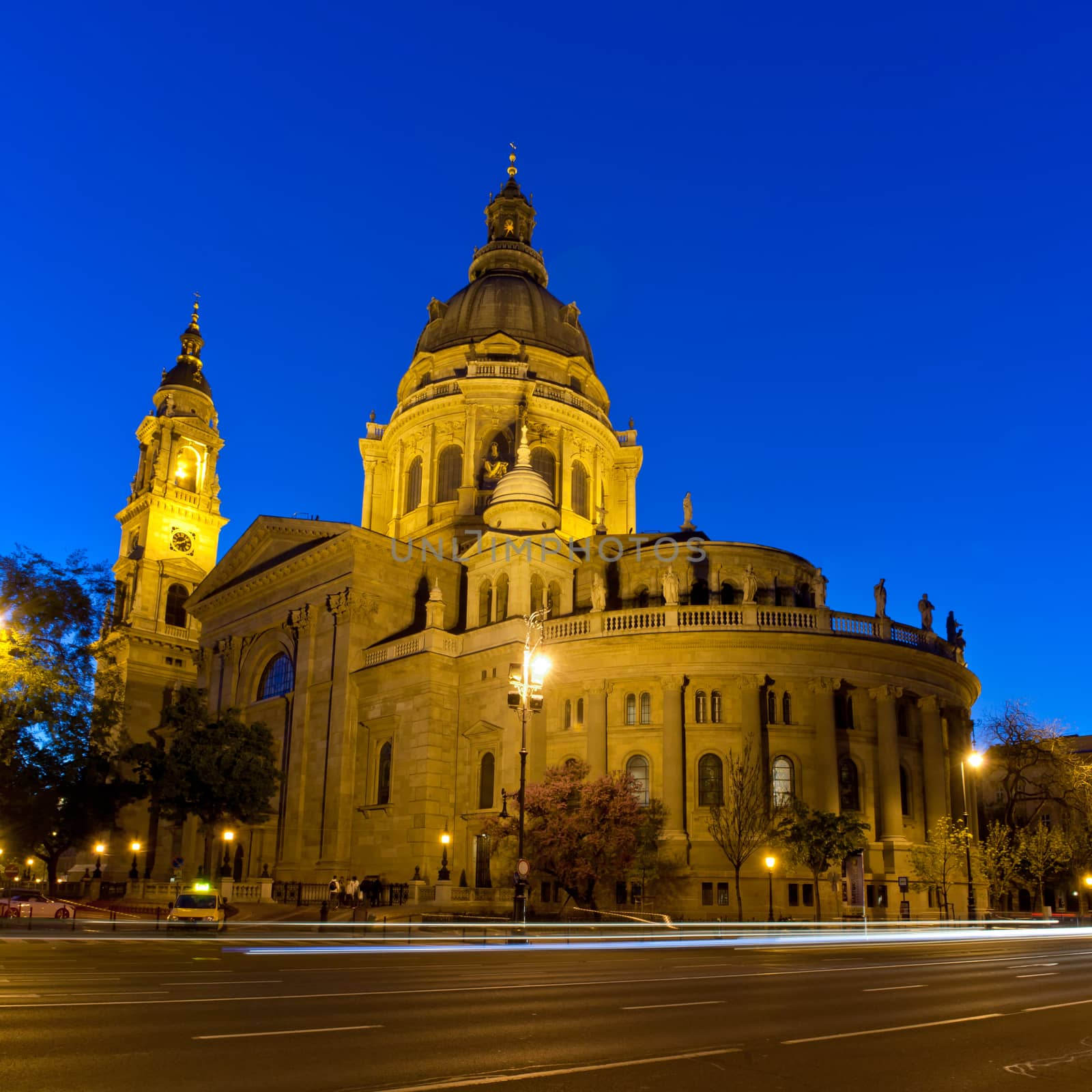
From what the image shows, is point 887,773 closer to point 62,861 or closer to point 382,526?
point 382,526

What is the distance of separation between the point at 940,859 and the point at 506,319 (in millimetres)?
48906

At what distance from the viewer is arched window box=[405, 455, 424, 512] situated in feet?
247

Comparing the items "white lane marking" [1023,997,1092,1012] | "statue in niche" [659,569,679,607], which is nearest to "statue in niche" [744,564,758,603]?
"statue in niche" [659,569,679,607]

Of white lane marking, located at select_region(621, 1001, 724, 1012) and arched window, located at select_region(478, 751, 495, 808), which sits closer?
white lane marking, located at select_region(621, 1001, 724, 1012)

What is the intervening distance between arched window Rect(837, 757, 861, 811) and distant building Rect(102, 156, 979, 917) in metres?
0.11

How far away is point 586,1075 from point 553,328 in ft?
244

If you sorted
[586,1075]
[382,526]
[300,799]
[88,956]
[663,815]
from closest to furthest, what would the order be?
[586,1075]
[88,956]
[663,815]
[300,799]
[382,526]

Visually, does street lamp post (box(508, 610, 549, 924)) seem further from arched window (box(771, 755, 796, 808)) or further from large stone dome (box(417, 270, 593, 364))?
large stone dome (box(417, 270, 593, 364))

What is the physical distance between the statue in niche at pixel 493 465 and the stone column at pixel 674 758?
26846 mm

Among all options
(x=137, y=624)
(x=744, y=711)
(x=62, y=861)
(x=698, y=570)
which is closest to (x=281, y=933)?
(x=744, y=711)

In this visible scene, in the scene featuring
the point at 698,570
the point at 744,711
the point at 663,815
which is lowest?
the point at 663,815

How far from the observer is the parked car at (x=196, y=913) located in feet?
114

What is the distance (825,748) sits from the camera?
1812 inches

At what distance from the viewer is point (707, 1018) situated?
13305 millimetres
